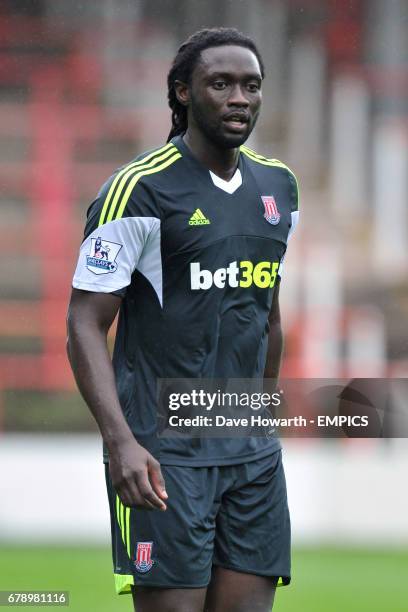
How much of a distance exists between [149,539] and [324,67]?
918 centimetres

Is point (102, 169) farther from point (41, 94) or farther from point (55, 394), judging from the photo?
point (55, 394)

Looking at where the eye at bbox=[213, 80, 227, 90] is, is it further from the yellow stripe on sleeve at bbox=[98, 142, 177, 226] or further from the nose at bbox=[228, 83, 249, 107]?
the yellow stripe on sleeve at bbox=[98, 142, 177, 226]

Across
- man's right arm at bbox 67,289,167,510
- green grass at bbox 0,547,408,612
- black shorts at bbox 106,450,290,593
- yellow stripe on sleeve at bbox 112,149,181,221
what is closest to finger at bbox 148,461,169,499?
man's right arm at bbox 67,289,167,510

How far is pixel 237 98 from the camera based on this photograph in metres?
2.74

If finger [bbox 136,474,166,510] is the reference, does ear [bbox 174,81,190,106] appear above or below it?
above

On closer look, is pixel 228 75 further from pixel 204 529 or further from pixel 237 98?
pixel 204 529

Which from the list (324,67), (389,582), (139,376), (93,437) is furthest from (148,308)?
(324,67)

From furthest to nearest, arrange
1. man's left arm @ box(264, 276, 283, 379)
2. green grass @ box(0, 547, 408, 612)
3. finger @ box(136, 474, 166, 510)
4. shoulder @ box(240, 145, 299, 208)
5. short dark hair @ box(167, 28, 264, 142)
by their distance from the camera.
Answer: green grass @ box(0, 547, 408, 612) → man's left arm @ box(264, 276, 283, 379) → shoulder @ box(240, 145, 299, 208) → short dark hair @ box(167, 28, 264, 142) → finger @ box(136, 474, 166, 510)

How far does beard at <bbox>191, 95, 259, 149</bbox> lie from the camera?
278 cm

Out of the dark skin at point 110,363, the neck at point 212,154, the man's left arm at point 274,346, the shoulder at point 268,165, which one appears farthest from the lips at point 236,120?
the man's left arm at point 274,346

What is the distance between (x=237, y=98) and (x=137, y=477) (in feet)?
2.80

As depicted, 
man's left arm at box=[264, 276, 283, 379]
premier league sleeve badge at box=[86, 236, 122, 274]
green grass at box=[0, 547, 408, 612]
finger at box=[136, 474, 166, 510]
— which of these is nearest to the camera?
finger at box=[136, 474, 166, 510]

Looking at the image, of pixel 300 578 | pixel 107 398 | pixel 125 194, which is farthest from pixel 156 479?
pixel 300 578

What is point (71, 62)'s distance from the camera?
11.3 m
